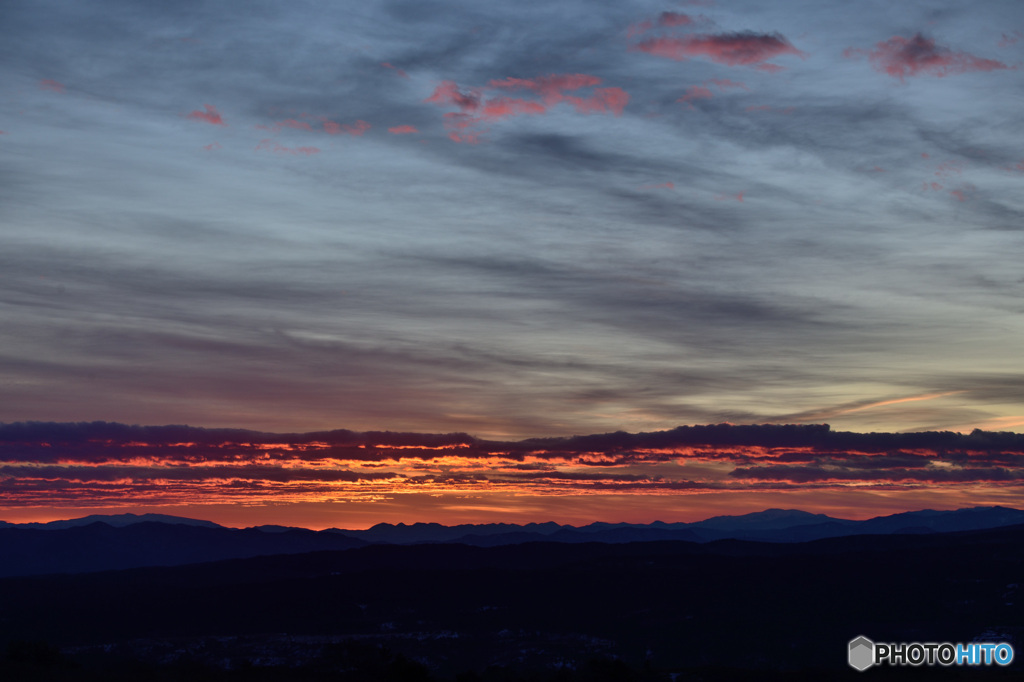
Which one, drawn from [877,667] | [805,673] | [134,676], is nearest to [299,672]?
[134,676]

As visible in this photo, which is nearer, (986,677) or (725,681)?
(986,677)

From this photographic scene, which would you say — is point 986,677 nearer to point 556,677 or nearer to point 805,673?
point 805,673

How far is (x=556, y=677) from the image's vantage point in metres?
159

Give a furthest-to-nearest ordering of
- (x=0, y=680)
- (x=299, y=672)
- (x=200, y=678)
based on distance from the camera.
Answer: (x=299, y=672) < (x=200, y=678) < (x=0, y=680)

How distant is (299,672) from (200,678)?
54.9 feet

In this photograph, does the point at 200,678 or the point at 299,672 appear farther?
the point at 299,672

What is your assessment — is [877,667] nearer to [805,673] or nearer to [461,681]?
[805,673]

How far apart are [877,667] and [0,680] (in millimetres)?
149391

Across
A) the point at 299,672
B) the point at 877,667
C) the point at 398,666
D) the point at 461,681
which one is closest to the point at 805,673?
the point at 877,667

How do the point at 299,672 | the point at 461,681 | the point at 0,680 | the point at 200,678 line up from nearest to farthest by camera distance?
the point at 0,680
the point at 200,678
the point at 299,672
the point at 461,681

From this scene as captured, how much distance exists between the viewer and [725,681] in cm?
15400

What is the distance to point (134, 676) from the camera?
452ft

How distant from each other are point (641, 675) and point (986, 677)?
2215 inches

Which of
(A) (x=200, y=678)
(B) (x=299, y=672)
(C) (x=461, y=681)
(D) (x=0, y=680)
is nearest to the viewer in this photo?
(D) (x=0, y=680)
